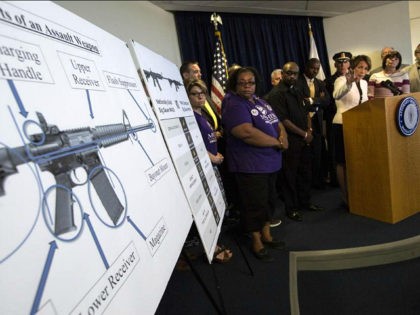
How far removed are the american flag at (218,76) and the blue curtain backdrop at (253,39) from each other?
0.91 ft

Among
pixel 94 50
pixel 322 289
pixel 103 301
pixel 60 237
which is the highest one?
pixel 94 50

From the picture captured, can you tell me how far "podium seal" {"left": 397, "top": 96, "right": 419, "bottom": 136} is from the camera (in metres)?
2.27

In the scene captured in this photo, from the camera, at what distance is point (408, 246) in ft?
1.92

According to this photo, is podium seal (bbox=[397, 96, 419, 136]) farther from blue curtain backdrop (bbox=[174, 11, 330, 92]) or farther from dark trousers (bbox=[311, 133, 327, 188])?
blue curtain backdrop (bbox=[174, 11, 330, 92])

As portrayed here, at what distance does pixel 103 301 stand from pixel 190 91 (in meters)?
1.70

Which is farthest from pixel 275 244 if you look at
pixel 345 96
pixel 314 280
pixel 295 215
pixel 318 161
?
pixel 314 280

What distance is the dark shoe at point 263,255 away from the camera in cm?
204

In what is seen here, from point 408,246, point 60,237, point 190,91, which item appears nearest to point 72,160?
point 60,237

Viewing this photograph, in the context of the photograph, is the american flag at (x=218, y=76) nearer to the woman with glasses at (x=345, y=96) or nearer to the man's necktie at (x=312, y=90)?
the man's necktie at (x=312, y=90)

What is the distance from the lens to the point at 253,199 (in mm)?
2008

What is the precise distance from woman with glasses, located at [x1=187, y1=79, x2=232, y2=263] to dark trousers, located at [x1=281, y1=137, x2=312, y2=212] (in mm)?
918


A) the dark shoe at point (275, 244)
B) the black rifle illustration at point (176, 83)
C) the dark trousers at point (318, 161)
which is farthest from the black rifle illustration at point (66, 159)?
the dark trousers at point (318, 161)

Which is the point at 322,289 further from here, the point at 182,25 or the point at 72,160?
the point at 182,25

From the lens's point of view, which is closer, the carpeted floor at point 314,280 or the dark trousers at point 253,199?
the carpeted floor at point 314,280
